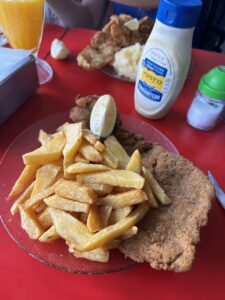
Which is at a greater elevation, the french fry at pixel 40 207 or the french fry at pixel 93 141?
the french fry at pixel 93 141

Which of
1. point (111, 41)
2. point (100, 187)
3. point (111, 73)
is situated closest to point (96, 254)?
point (100, 187)

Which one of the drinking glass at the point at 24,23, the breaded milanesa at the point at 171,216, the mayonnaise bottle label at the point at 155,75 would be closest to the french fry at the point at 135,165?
the breaded milanesa at the point at 171,216

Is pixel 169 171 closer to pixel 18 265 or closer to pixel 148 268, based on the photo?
pixel 148 268

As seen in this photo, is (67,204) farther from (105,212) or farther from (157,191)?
(157,191)

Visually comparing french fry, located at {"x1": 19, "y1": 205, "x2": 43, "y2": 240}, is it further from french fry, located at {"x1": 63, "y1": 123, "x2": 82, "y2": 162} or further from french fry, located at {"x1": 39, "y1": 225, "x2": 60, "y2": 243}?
french fry, located at {"x1": 63, "y1": 123, "x2": 82, "y2": 162}

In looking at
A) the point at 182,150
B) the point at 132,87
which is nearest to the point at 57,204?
the point at 182,150

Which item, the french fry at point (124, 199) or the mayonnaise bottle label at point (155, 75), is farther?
the mayonnaise bottle label at point (155, 75)

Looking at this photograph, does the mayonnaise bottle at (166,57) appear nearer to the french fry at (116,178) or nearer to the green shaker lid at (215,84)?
the green shaker lid at (215,84)
